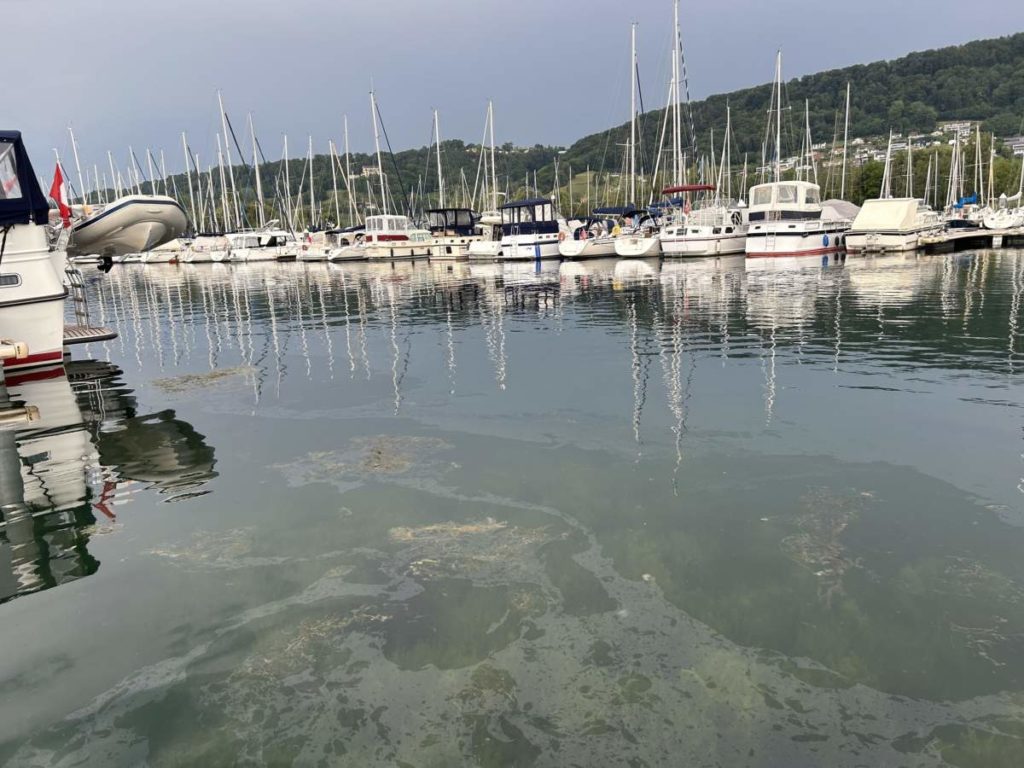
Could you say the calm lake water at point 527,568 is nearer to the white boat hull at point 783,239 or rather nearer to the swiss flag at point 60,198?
the swiss flag at point 60,198

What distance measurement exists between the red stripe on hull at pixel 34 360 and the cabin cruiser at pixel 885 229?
47.4m

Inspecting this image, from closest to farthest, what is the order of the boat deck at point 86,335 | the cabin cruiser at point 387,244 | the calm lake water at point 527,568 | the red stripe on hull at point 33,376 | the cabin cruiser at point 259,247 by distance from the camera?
the calm lake water at point 527,568
the red stripe on hull at point 33,376
the boat deck at point 86,335
the cabin cruiser at point 387,244
the cabin cruiser at point 259,247

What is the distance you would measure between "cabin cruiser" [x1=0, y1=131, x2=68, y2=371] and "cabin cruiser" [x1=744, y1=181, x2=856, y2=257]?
4059cm

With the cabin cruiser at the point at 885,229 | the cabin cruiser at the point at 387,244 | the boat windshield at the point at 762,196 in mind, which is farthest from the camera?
the cabin cruiser at the point at 387,244

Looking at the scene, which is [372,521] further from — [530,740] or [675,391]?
[675,391]

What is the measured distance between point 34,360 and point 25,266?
2.08 metres

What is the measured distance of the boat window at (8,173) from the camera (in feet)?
48.7

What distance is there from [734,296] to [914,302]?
602 centimetres

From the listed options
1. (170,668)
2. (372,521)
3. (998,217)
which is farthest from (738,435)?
(998,217)

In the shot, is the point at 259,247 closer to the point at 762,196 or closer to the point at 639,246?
the point at 639,246

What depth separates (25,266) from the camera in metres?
14.9

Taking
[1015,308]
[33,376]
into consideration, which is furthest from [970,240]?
[33,376]

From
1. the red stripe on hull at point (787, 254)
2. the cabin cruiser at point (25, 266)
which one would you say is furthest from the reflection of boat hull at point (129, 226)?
the red stripe on hull at point (787, 254)

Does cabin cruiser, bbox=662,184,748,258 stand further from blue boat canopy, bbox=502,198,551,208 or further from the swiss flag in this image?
the swiss flag
